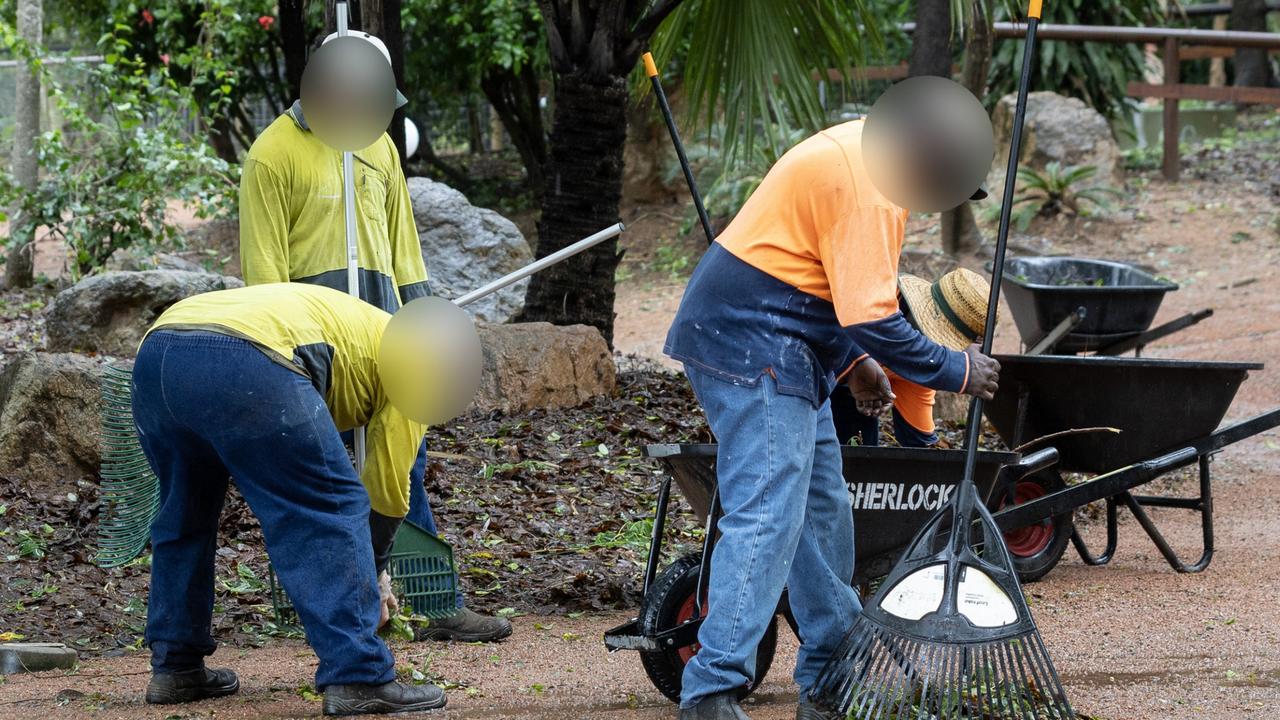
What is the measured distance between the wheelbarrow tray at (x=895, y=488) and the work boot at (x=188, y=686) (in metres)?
1.37

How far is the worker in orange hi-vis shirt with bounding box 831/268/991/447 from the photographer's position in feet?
15.8

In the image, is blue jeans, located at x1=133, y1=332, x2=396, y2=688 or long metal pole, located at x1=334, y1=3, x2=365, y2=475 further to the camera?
long metal pole, located at x1=334, y1=3, x2=365, y2=475

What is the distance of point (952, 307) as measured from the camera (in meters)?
4.93

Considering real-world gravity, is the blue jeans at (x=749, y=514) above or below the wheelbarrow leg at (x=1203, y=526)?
above

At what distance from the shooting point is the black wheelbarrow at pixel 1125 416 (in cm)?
508

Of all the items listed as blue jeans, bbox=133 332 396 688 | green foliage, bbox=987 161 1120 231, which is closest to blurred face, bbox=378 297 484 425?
blue jeans, bbox=133 332 396 688

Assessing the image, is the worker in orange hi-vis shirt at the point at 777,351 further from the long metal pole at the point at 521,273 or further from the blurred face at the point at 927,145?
the long metal pole at the point at 521,273

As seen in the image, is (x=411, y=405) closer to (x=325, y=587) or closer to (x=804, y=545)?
(x=325, y=587)

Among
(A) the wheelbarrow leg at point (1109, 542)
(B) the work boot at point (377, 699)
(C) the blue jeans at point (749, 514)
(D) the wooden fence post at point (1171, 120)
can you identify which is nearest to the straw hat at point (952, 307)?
(A) the wheelbarrow leg at point (1109, 542)

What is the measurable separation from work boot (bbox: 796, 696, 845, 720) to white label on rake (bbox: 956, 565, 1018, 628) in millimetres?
403

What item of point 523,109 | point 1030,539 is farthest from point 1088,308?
point 523,109

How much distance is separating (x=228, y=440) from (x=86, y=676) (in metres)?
1.17

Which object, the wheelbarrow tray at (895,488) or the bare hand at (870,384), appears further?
the wheelbarrow tray at (895,488)

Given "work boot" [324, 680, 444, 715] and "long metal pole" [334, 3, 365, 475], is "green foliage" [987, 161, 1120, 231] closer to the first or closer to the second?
"long metal pole" [334, 3, 365, 475]
